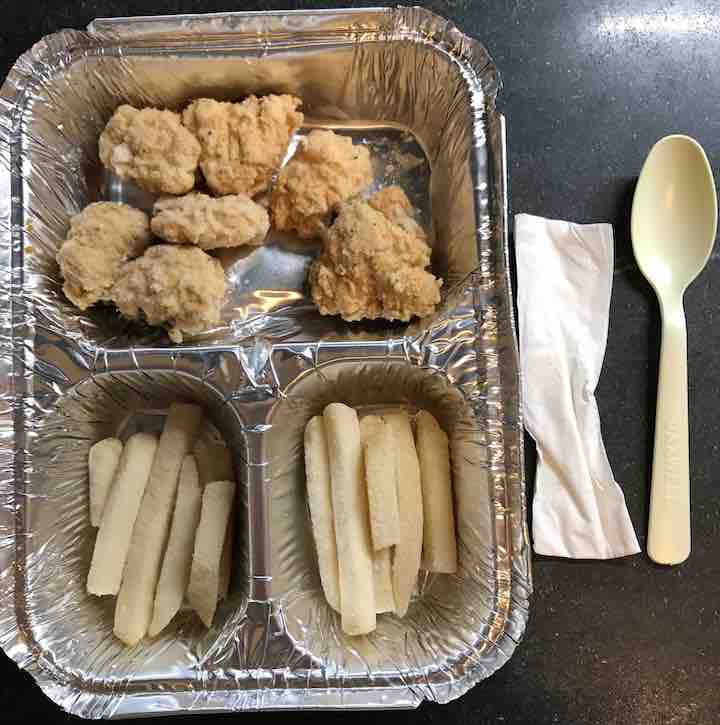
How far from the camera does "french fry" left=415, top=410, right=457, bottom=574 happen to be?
1670 mm

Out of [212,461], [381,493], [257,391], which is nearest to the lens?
[381,493]

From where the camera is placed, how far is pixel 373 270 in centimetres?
166

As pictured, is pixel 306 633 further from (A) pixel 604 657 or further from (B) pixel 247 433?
(A) pixel 604 657

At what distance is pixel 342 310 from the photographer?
5.63ft

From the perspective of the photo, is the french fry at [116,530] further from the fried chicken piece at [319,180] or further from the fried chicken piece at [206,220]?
the fried chicken piece at [319,180]

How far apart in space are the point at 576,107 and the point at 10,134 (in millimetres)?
1579

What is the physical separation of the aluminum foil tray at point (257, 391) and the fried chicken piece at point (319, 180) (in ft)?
0.68

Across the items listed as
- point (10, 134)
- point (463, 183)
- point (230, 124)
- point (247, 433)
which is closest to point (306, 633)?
point (247, 433)

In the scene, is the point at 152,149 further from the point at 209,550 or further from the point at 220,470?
the point at 209,550

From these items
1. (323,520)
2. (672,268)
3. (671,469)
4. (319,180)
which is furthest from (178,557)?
(672,268)

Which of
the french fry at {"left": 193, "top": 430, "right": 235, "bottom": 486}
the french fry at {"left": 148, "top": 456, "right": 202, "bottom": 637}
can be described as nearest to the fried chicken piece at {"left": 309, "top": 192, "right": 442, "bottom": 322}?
the french fry at {"left": 193, "top": 430, "right": 235, "bottom": 486}

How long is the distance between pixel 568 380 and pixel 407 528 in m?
0.61

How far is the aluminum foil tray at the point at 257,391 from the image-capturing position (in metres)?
1.61

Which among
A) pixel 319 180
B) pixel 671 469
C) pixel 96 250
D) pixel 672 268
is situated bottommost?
pixel 671 469
